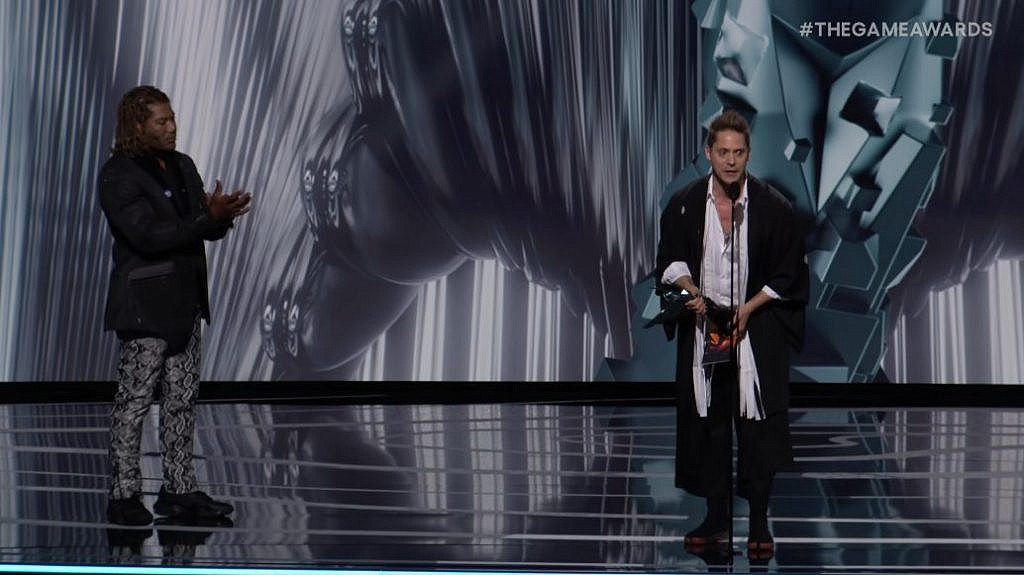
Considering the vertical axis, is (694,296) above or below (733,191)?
below

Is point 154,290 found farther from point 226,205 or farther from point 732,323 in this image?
point 732,323

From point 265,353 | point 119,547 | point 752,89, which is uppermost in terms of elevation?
point 752,89

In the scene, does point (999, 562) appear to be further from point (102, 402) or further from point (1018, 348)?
point (102, 402)

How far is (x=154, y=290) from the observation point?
13.0ft

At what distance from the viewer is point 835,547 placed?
3678 millimetres

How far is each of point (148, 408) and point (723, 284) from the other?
167 centimetres

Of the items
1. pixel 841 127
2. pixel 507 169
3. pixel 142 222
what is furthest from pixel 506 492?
pixel 841 127

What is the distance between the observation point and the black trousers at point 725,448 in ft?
11.6

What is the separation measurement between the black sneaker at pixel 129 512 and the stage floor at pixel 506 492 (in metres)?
0.05

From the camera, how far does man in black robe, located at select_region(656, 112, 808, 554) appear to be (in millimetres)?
3518

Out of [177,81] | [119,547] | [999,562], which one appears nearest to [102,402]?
[177,81]

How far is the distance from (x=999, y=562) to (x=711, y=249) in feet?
3.35

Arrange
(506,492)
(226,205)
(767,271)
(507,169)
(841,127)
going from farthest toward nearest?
1. (507,169)
2. (841,127)
3. (506,492)
4. (226,205)
5. (767,271)

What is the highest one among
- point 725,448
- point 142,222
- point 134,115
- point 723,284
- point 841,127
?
point 841,127
